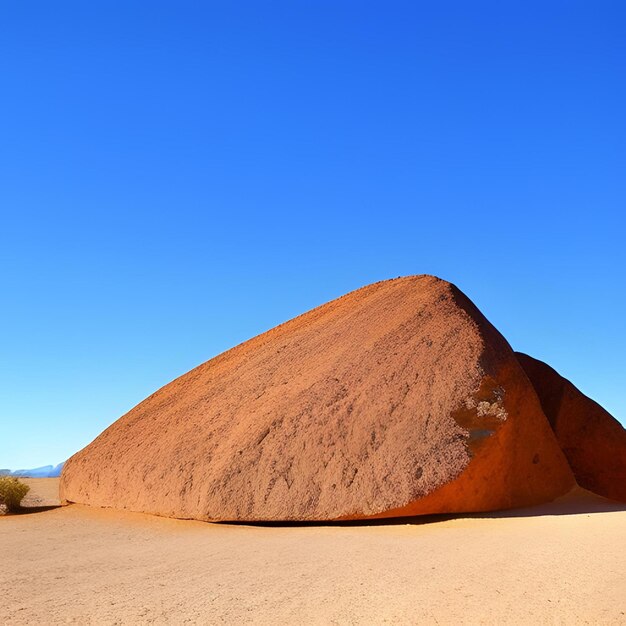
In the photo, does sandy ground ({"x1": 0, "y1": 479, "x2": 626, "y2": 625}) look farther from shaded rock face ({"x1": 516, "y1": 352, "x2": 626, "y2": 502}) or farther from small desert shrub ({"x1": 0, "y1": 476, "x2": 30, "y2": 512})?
shaded rock face ({"x1": 516, "y1": 352, "x2": 626, "y2": 502})

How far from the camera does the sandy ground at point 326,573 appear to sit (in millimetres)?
5227

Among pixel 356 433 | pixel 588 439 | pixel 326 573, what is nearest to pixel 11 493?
pixel 356 433

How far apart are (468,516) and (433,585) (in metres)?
4.61

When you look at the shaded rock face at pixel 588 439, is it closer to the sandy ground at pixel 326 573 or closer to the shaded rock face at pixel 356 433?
the shaded rock face at pixel 356 433

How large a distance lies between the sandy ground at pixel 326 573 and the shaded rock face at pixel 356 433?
525 mm

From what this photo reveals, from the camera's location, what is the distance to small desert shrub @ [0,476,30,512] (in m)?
13.2

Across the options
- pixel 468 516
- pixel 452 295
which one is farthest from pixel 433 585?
pixel 452 295

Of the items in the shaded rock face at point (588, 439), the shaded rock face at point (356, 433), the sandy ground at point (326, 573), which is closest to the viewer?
the sandy ground at point (326, 573)

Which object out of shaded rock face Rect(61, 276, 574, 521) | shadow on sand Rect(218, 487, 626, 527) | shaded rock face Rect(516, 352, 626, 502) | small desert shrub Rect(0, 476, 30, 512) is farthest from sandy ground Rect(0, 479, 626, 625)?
shaded rock face Rect(516, 352, 626, 502)

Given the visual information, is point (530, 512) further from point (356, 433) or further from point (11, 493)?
point (11, 493)

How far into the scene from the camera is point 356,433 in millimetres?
10578

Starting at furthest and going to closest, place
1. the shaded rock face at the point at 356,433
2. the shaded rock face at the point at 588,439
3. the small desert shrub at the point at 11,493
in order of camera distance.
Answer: the shaded rock face at the point at 588,439 → the small desert shrub at the point at 11,493 → the shaded rock face at the point at 356,433

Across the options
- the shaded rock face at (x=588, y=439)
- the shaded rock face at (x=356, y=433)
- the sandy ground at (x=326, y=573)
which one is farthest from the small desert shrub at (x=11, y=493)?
the shaded rock face at (x=588, y=439)

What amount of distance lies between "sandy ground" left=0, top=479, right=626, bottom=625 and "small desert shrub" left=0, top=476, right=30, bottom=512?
10.4 feet
